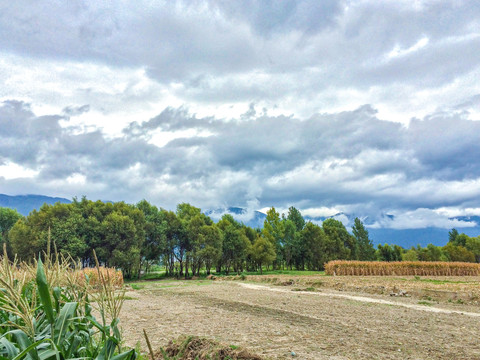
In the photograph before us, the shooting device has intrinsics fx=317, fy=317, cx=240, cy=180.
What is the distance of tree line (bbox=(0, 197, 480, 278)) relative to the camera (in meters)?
42.9

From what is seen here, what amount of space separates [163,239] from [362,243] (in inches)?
2154

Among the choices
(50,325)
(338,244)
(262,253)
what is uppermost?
(50,325)

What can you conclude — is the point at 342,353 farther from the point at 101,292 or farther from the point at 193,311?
the point at 193,311

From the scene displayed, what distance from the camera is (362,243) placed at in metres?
83.4

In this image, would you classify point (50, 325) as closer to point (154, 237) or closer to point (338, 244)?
point (154, 237)

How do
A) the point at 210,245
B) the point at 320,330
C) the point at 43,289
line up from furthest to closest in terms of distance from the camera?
1. the point at 210,245
2. the point at 320,330
3. the point at 43,289

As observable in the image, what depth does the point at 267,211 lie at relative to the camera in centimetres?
8594

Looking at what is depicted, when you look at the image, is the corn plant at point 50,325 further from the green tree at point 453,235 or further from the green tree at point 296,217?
the green tree at point 453,235

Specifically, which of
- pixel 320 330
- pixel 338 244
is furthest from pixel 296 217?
pixel 320 330

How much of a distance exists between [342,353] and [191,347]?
3.42 metres

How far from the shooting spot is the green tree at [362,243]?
3228 inches

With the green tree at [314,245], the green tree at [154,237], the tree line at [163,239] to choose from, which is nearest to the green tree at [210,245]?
the tree line at [163,239]

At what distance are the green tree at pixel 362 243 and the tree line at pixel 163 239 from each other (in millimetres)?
248

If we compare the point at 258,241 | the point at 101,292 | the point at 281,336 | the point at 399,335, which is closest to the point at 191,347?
the point at 281,336
